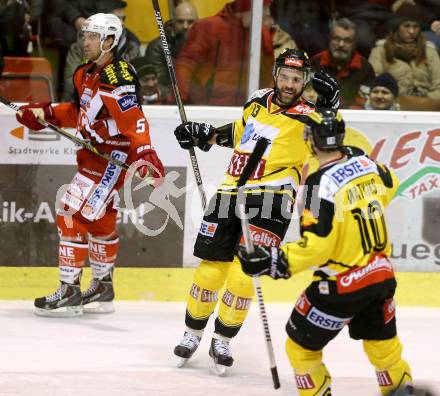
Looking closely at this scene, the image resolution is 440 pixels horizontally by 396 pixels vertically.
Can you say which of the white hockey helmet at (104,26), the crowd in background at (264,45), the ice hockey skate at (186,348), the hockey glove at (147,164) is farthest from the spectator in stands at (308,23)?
the ice hockey skate at (186,348)

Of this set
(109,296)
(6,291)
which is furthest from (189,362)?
(6,291)

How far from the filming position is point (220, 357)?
16.3 ft

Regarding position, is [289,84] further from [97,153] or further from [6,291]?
[6,291]

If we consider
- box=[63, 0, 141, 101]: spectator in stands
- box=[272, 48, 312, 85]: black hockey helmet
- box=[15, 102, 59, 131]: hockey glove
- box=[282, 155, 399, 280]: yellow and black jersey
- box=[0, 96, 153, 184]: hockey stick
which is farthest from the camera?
box=[63, 0, 141, 101]: spectator in stands

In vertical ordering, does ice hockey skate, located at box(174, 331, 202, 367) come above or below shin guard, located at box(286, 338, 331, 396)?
below

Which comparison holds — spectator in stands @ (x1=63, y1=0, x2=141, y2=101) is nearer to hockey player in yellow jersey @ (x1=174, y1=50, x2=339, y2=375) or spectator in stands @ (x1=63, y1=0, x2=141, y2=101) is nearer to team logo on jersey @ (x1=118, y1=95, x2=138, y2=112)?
team logo on jersey @ (x1=118, y1=95, x2=138, y2=112)

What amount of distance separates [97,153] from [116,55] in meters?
0.57

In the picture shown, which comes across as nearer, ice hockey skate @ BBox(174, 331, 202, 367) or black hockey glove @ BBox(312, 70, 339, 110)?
ice hockey skate @ BBox(174, 331, 202, 367)

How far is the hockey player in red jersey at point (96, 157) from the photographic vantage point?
561cm

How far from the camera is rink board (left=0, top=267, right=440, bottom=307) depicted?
20.3 ft

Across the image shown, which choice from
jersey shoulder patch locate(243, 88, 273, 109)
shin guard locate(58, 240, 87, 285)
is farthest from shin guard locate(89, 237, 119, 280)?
jersey shoulder patch locate(243, 88, 273, 109)

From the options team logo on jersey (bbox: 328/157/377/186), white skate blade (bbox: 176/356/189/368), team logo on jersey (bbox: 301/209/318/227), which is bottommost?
white skate blade (bbox: 176/356/189/368)

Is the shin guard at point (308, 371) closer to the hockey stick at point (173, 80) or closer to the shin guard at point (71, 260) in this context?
the hockey stick at point (173, 80)

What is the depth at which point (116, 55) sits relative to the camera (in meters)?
5.96
